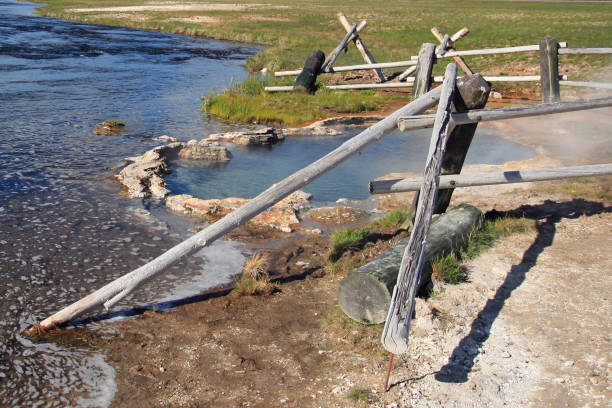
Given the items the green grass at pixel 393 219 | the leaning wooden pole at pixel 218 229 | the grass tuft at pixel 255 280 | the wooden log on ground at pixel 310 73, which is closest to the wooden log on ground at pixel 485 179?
the leaning wooden pole at pixel 218 229

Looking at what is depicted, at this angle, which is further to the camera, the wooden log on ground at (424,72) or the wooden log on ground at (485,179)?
Result: the wooden log on ground at (424,72)

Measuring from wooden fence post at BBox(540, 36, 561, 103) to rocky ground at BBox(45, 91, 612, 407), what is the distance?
18.4 ft

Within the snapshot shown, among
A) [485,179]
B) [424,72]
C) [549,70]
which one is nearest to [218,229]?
[485,179]

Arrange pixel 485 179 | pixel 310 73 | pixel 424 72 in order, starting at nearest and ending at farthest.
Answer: pixel 485 179 < pixel 424 72 < pixel 310 73

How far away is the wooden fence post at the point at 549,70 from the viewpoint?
1188 cm

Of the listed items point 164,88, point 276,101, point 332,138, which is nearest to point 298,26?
point 164,88

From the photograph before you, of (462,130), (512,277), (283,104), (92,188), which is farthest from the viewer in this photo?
(283,104)

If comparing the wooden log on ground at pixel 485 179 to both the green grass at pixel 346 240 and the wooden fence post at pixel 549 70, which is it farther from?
the wooden fence post at pixel 549 70

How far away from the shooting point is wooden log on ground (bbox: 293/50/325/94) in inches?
704

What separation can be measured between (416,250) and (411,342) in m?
0.87

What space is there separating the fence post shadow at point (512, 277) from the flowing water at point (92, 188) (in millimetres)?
2878

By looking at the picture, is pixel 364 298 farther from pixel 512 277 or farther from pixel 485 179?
pixel 485 179

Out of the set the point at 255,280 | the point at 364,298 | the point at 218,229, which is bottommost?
the point at 255,280

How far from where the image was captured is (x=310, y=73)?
59.1ft
